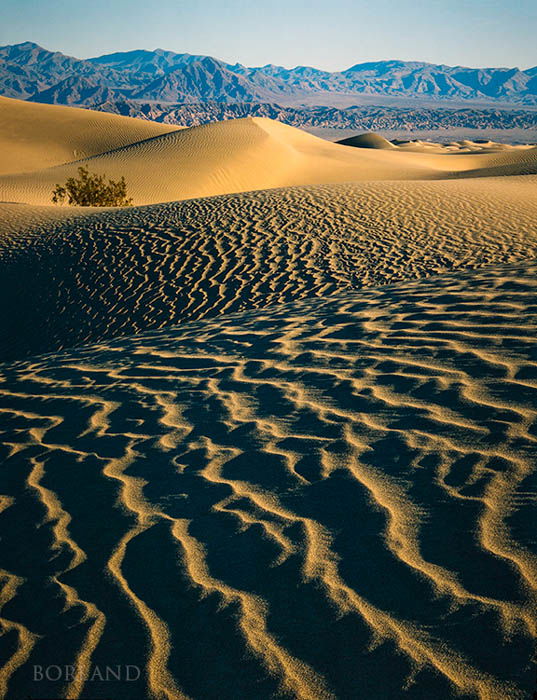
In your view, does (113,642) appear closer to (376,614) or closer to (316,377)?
(376,614)

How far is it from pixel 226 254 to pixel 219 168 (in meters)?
21.3

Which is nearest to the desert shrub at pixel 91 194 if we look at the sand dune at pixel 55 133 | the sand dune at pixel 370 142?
the sand dune at pixel 55 133

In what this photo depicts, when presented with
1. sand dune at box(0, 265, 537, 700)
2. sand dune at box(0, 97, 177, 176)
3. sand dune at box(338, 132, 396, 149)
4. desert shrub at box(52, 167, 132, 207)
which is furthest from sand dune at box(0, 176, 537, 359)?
sand dune at box(338, 132, 396, 149)

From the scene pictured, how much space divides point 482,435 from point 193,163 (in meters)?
30.3

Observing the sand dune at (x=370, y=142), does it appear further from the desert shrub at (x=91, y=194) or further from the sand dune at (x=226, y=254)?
→ the sand dune at (x=226, y=254)

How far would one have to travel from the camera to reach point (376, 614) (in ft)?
7.06

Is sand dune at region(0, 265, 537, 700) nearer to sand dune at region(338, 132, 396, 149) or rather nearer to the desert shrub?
the desert shrub

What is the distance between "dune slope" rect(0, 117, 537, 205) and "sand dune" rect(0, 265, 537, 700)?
22173 mm

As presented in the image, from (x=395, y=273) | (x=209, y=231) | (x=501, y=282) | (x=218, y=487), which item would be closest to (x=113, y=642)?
(x=218, y=487)

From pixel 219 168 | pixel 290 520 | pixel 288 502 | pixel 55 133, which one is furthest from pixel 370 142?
pixel 290 520

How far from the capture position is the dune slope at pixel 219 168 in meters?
27.0

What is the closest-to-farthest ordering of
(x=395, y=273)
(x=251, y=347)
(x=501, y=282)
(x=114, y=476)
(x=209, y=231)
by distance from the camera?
1. (x=114, y=476)
2. (x=251, y=347)
3. (x=501, y=282)
4. (x=395, y=273)
5. (x=209, y=231)

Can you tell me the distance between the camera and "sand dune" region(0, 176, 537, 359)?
8750mm

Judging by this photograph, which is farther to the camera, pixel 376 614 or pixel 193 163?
pixel 193 163
